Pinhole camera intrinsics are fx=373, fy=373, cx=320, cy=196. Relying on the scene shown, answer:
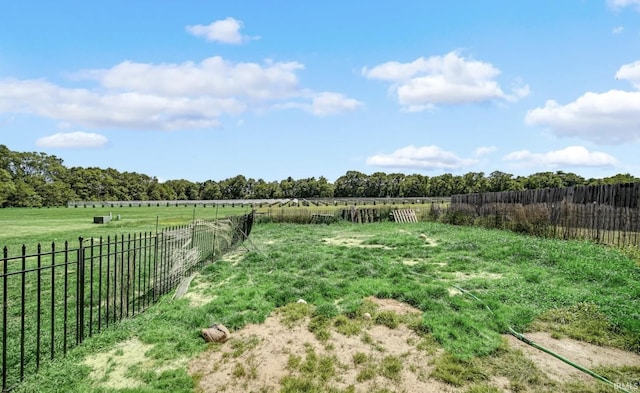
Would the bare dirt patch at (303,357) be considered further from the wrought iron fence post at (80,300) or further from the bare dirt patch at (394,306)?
the wrought iron fence post at (80,300)

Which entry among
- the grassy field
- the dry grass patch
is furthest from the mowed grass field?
the grassy field

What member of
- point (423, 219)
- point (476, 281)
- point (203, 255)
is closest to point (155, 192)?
point (423, 219)

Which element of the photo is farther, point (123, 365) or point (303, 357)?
point (303, 357)

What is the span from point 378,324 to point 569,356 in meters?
2.14

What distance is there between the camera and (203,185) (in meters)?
91.1

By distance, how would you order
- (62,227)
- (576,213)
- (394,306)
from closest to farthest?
(394,306) → (576,213) → (62,227)

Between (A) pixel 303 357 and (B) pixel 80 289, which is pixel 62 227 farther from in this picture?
(A) pixel 303 357

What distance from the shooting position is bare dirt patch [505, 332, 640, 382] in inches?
145

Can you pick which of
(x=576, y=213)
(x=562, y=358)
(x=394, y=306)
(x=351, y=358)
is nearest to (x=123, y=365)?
(x=351, y=358)

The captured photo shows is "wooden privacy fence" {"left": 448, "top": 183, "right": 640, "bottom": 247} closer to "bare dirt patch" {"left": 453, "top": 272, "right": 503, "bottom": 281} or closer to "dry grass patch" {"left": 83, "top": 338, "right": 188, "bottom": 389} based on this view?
"bare dirt patch" {"left": 453, "top": 272, "right": 503, "bottom": 281}

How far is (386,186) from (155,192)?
49.5 m

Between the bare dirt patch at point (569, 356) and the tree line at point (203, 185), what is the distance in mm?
45914

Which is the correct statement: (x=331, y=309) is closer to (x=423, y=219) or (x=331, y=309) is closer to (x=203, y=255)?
(x=203, y=255)

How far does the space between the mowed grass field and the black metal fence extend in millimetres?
307
